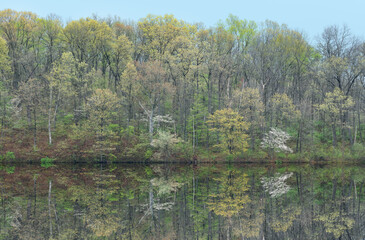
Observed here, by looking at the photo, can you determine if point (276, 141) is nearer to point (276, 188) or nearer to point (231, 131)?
point (231, 131)

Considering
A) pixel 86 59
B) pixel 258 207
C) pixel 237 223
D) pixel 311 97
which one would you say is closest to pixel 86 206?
pixel 237 223

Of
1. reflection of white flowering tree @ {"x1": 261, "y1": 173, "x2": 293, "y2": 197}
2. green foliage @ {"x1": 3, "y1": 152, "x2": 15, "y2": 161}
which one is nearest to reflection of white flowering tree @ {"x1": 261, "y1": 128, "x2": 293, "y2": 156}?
reflection of white flowering tree @ {"x1": 261, "y1": 173, "x2": 293, "y2": 197}

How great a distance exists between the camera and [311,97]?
56844mm

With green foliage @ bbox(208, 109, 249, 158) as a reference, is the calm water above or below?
below

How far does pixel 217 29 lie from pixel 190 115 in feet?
54.6

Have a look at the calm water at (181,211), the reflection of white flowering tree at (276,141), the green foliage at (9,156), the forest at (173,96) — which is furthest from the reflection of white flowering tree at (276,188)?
the green foliage at (9,156)

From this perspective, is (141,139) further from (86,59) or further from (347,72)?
(347,72)

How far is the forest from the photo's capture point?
1753 inches

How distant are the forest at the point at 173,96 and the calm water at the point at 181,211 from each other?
67.5ft

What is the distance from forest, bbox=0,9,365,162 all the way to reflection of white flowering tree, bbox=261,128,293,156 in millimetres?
171

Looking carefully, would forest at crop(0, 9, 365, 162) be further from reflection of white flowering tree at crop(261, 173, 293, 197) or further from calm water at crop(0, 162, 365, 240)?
calm water at crop(0, 162, 365, 240)

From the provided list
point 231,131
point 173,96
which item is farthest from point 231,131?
point 173,96

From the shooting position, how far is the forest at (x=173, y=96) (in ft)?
146

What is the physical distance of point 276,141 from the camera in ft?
153
